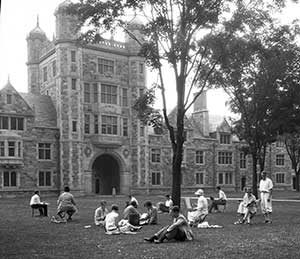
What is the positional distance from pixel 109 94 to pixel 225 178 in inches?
854

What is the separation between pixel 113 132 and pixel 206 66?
26.1m

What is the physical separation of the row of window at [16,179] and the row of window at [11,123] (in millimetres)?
4174

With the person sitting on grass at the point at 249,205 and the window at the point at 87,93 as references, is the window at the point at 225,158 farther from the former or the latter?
the person sitting on grass at the point at 249,205

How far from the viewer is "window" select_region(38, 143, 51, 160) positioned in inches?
1831

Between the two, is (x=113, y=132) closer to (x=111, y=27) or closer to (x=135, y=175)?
(x=135, y=175)

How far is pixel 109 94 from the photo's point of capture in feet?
163

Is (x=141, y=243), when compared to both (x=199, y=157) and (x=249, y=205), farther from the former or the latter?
(x=199, y=157)

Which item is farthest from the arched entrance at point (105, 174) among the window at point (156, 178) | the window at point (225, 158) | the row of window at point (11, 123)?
the window at point (225, 158)

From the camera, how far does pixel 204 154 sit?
60812 mm

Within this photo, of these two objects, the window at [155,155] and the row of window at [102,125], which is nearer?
the row of window at [102,125]

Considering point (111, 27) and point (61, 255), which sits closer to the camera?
point (61, 255)

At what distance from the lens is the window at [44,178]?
46.3m

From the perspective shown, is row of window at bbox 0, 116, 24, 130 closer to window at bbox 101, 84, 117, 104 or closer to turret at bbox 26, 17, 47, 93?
window at bbox 101, 84, 117, 104

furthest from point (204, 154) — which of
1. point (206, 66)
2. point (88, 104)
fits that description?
point (206, 66)
